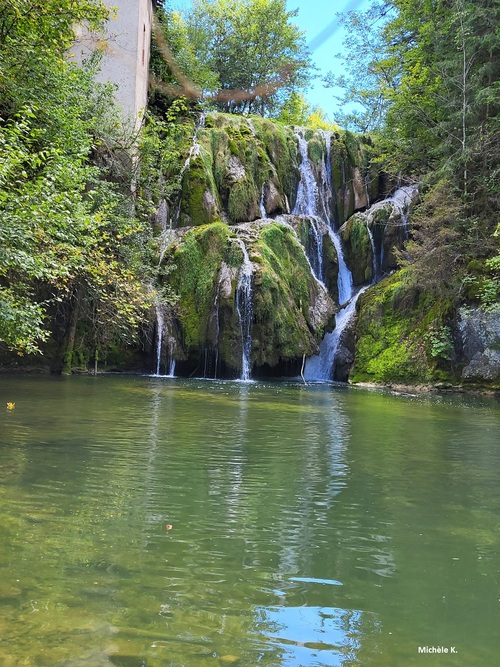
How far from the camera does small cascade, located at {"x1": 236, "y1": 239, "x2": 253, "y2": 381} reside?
19156mm

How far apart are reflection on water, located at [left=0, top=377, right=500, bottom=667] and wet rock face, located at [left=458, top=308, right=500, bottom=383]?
343 inches

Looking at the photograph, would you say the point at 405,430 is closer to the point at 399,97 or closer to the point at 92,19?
the point at 92,19

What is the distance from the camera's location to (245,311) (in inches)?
758

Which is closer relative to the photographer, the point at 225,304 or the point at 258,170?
the point at 225,304

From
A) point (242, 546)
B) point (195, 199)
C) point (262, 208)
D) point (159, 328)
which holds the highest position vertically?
point (262, 208)

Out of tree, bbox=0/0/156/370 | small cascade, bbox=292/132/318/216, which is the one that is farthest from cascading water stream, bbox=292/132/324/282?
tree, bbox=0/0/156/370

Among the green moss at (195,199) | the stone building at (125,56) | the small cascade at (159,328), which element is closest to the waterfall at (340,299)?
the small cascade at (159,328)

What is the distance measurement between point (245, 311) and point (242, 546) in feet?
51.0

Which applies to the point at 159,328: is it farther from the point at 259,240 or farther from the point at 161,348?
the point at 259,240

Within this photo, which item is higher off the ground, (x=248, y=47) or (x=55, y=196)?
(x=248, y=47)

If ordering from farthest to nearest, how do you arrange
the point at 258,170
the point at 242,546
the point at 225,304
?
the point at 258,170 < the point at 225,304 < the point at 242,546

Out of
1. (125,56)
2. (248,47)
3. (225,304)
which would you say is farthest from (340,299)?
(248,47)

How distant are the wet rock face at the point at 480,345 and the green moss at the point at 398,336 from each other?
76 centimetres

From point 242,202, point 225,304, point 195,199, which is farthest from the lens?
point 242,202
